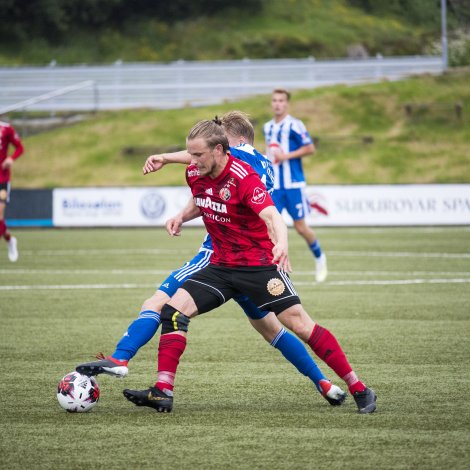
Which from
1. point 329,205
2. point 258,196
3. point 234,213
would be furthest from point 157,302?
point 329,205

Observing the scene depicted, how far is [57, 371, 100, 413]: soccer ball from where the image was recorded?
19.3 ft

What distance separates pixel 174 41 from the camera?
2196 inches

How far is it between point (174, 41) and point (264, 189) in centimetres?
5109

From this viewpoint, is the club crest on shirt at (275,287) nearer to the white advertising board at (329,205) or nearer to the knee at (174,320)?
the knee at (174,320)

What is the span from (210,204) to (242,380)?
1.50 m

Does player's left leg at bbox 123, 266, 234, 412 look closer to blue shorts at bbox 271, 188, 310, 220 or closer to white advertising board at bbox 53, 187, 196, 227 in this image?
blue shorts at bbox 271, 188, 310, 220

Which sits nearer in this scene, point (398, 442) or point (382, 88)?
point (398, 442)

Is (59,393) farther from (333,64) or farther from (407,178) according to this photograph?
(333,64)

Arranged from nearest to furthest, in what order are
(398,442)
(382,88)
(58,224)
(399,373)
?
(398,442)
(399,373)
(58,224)
(382,88)

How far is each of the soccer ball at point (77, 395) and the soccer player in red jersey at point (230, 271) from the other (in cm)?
29

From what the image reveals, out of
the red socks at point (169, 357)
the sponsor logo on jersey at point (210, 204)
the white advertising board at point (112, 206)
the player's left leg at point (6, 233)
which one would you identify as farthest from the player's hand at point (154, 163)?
the white advertising board at point (112, 206)

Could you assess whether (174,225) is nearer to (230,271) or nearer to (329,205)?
(230,271)

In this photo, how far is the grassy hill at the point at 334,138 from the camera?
3588 centimetres

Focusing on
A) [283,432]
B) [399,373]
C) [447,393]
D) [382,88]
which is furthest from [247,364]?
[382,88]
